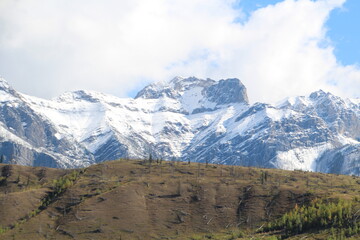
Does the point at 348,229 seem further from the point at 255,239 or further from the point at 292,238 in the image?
the point at 255,239

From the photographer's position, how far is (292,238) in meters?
197

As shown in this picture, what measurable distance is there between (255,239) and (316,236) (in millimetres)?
22236

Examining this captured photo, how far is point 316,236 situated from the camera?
195 metres

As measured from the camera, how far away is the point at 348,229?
193000 mm

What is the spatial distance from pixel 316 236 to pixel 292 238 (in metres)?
8.68

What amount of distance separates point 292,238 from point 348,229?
66.5 ft

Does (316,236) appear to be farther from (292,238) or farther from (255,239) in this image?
(255,239)

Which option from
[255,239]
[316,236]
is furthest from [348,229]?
[255,239]

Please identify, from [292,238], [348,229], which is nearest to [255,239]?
[292,238]

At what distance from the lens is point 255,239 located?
200 m

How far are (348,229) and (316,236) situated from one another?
1165 cm

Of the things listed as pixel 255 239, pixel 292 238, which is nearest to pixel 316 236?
pixel 292 238

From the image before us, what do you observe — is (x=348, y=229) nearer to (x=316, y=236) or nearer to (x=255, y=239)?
(x=316, y=236)
